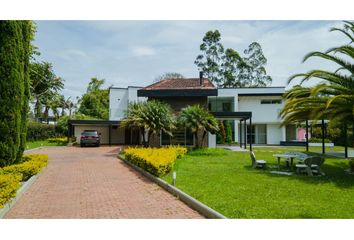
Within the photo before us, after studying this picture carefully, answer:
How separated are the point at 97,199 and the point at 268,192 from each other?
4687mm

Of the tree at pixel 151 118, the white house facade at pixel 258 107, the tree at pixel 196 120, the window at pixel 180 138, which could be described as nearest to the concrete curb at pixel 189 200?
the tree at pixel 151 118

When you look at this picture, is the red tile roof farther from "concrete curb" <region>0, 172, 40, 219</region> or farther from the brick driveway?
"concrete curb" <region>0, 172, 40, 219</region>

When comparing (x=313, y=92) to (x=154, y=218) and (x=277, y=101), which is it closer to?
(x=154, y=218)

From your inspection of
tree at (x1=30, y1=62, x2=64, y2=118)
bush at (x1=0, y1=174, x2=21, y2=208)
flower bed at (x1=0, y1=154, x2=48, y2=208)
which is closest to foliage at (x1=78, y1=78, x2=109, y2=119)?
tree at (x1=30, y1=62, x2=64, y2=118)

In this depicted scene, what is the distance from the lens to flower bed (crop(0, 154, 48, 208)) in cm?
755

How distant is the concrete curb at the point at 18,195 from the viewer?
723 cm

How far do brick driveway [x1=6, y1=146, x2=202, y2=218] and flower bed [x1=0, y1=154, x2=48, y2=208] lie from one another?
370 millimetres

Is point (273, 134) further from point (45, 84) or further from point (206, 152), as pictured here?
point (45, 84)

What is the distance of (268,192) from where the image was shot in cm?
905

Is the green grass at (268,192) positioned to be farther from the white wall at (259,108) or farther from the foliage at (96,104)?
the foliage at (96,104)

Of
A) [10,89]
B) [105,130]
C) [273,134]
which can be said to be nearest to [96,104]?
[105,130]

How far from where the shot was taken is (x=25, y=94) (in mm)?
13062
